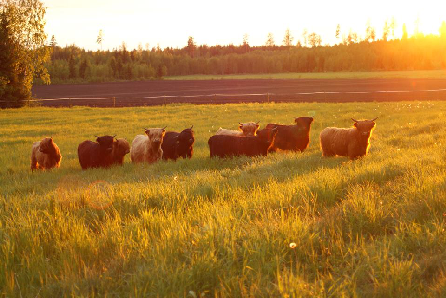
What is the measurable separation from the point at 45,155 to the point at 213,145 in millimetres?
5874

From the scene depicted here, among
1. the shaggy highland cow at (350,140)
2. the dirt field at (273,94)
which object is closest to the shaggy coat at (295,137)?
the shaggy highland cow at (350,140)

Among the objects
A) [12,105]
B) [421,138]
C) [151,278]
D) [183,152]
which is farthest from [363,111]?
[12,105]

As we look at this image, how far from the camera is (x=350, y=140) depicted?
12.6 m

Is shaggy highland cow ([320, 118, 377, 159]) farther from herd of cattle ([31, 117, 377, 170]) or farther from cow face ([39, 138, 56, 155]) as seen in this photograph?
cow face ([39, 138, 56, 155])

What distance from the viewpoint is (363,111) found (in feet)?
103

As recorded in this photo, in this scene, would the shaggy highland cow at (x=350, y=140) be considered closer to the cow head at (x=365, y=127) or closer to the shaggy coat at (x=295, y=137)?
the cow head at (x=365, y=127)

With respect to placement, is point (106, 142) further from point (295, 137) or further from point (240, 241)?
point (240, 241)

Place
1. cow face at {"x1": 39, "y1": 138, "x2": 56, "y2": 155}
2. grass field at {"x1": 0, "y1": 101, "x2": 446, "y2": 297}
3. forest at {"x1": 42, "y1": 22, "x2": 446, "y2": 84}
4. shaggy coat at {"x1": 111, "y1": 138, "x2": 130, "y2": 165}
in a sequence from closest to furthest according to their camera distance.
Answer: grass field at {"x1": 0, "y1": 101, "x2": 446, "y2": 297}, cow face at {"x1": 39, "y1": 138, "x2": 56, "y2": 155}, shaggy coat at {"x1": 111, "y1": 138, "x2": 130, "y2": 165}, forest at {"x1": 42, "y1": 22, "x2": 446, "y2": 84}

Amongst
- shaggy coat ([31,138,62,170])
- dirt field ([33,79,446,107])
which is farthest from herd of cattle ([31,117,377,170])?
dirt field ([33,79,446,107])

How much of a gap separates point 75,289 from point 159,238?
1.27m

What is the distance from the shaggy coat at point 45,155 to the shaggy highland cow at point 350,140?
29.7 ft

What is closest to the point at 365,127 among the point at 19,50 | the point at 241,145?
the point at 241,145

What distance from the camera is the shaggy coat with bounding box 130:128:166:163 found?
45.3 ft

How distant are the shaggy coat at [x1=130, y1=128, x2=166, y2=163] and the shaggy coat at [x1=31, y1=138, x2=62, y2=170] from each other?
2.60 meters
